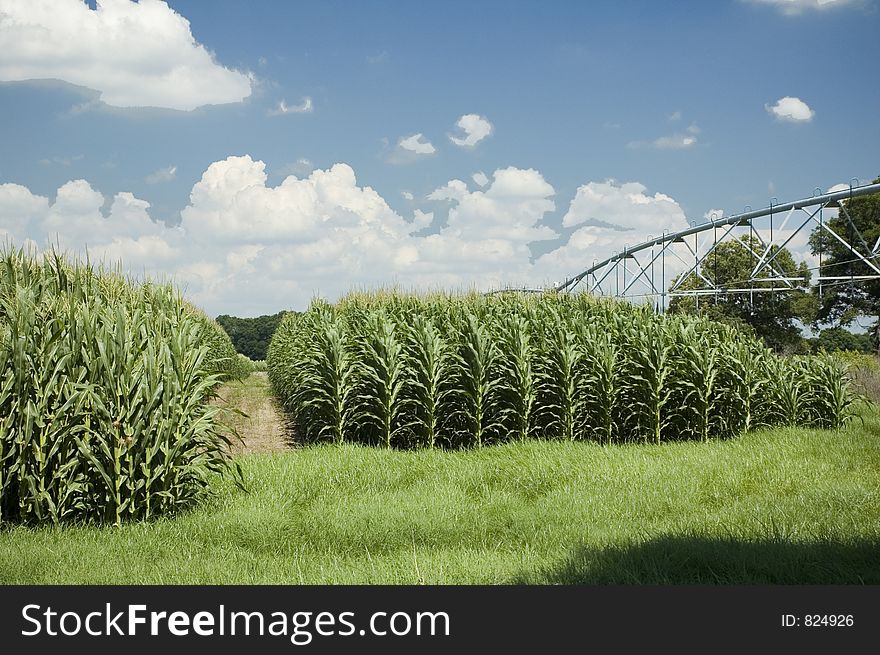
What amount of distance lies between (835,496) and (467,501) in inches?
129

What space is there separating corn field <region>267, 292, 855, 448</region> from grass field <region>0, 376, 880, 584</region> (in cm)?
84

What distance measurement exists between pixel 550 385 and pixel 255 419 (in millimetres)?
6273

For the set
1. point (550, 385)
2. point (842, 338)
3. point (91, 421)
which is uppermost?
point (842, 338)

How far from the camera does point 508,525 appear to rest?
18.4 ft

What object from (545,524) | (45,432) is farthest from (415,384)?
(45,432)

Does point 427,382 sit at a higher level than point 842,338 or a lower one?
lower

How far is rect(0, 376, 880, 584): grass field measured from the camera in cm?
429

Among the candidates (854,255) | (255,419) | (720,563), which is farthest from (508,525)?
(854,255)

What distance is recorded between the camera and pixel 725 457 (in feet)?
25.9

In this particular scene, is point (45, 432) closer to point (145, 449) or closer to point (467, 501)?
point (145, 449)

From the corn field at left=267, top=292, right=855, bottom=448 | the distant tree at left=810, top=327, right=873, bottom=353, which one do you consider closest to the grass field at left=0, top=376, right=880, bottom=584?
the corn field at left=267, top=292, right=855, bottom=448

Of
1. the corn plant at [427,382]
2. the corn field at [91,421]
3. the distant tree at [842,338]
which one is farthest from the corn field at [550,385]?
the distant tree at [842,338]


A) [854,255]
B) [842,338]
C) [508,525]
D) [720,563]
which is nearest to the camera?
[720,563]

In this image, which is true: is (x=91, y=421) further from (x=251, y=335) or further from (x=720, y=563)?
(x=251, y=335)
